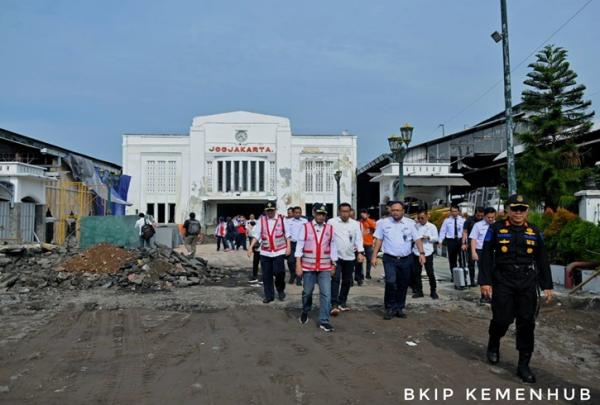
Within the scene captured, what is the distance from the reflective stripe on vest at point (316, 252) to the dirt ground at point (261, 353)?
82 centimetres

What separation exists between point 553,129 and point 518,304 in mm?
17149

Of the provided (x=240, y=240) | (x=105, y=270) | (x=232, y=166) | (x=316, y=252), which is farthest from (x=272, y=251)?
(x=232, y=166)

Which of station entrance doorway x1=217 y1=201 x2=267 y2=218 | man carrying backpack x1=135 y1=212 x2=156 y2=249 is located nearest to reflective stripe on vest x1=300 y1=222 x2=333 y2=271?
man carrying backpack x1=135 y1=212 x2=156 y2=249

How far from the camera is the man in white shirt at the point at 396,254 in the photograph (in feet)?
24.1

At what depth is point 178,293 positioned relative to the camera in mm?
10164

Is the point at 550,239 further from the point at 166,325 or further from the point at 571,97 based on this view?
the point at 571,97

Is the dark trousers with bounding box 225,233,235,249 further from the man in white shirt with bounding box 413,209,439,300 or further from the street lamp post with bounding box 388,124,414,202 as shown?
the man in white shirt with bounding box 413,209,439,300

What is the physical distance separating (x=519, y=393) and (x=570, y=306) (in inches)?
194

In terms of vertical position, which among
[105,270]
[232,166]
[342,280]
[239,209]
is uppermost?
[232,166]

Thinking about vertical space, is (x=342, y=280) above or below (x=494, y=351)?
above

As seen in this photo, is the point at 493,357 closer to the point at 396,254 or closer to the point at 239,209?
the point at 396,254

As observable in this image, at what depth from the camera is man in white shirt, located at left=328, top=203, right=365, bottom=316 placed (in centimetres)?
779

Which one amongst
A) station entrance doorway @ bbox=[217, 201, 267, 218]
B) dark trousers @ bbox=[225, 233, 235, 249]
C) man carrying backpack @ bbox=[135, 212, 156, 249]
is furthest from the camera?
station entrance doorway @ bbox=[217, 201, 267, 218]

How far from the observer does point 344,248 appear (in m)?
7.82
